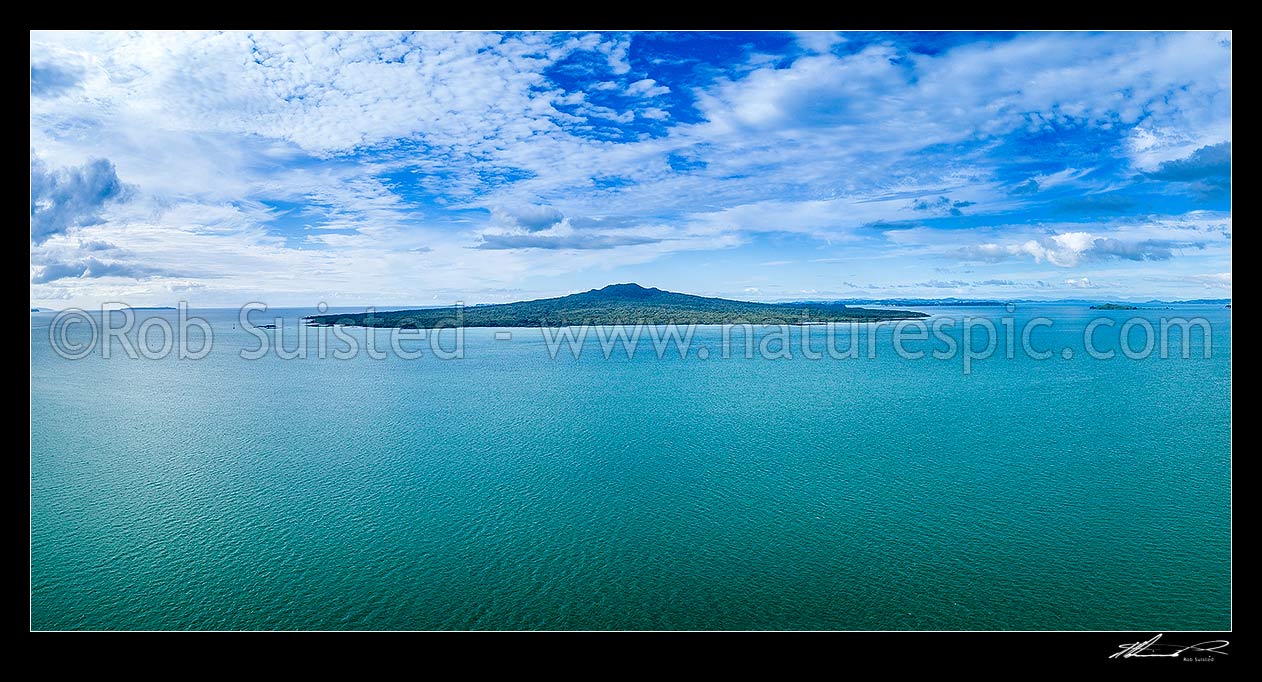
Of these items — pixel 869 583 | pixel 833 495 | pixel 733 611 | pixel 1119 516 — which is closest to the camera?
pixel 733 611

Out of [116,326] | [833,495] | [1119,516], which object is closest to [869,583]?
[833,495]
